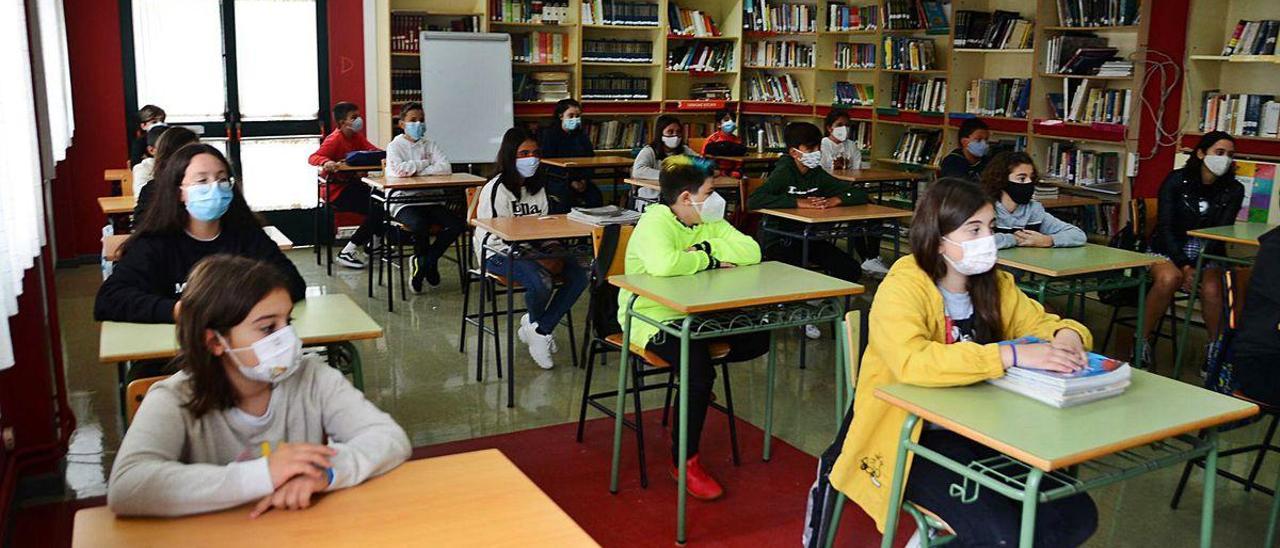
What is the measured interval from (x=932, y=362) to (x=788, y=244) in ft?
A: 11.7

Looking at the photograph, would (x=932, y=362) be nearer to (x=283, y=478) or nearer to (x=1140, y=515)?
(x=283, y=478)

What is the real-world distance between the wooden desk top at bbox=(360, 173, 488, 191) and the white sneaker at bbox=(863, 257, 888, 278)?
3.00m

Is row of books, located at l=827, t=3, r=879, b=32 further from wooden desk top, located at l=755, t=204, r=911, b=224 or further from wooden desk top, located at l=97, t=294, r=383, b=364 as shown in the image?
wooden desk top, located at l=97, t=294, r=383, b=364

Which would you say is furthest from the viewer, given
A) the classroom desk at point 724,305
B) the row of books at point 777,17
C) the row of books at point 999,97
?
the row of books at point 777,17

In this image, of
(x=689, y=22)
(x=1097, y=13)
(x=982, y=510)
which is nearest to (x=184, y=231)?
(x=982, y=510)

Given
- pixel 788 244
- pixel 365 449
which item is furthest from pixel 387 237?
pixel 365 449

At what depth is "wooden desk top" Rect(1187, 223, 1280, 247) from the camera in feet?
17.0

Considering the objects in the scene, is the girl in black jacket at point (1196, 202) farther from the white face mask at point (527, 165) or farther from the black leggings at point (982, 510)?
the black leggings at point (982, 510)

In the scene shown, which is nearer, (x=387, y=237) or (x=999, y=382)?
(x=999, y=382)

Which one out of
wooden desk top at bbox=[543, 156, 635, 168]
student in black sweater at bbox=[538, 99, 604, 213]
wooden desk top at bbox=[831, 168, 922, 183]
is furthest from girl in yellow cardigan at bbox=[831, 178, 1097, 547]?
student in black sweater at bbox=[538, 99, 604, 213]

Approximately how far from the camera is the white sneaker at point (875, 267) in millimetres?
7890

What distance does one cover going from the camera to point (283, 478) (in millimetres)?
1771

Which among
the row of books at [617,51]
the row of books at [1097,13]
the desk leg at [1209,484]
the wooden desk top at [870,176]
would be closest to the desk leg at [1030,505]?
the desk leg at [1209,484]

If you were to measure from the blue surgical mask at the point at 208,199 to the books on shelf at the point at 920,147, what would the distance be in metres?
6.80
